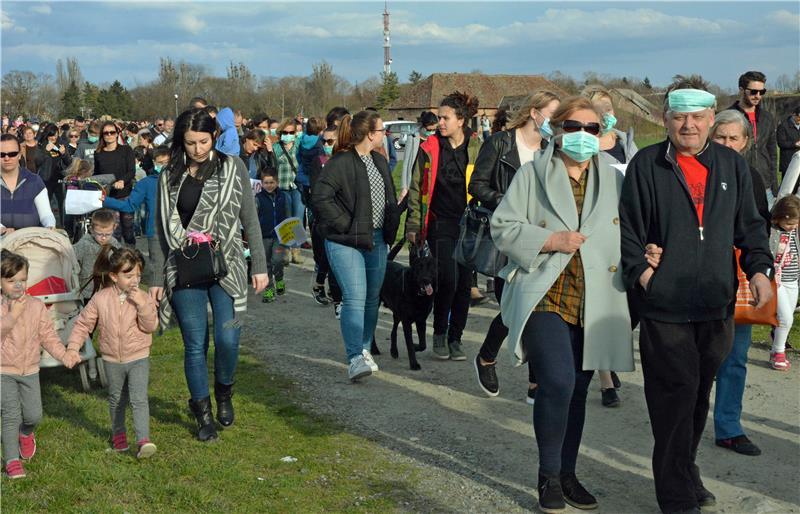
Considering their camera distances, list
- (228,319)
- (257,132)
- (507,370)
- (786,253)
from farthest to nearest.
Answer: (257,132)
(507,370)
(786,253)
(228,319)

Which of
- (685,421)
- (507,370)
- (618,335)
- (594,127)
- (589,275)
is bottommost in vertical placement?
(507,370)

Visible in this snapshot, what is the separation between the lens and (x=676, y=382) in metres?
4.46

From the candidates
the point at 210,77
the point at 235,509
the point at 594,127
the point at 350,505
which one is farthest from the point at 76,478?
the point at 210,77

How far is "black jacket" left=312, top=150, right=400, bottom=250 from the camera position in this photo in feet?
23.6

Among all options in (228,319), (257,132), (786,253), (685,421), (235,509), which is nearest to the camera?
(685,421)

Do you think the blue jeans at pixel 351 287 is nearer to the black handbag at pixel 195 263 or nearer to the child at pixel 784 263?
the black handbag at pixel 195 263

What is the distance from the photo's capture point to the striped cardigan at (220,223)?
5.84m

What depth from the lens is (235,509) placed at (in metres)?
4.87

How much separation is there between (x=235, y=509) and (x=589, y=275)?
2169mm

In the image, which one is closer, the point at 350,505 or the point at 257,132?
the point at 350,505

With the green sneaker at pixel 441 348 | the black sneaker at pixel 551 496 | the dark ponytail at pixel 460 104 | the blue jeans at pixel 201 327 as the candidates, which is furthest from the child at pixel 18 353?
the dark ponytail at pixel 460 104

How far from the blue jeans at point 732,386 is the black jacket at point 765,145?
11.6ft

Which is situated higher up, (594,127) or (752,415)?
(594,127)

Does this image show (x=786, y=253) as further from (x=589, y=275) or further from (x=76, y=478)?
(x=76, y=478)
